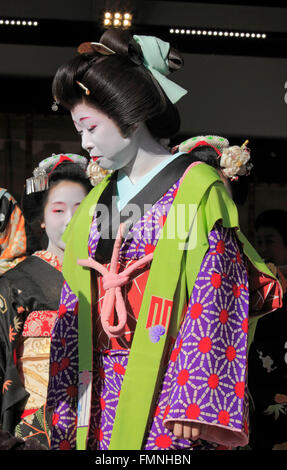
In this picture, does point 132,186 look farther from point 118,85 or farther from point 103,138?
point 118,85

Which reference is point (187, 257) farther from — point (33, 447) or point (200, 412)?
point (33, 447)

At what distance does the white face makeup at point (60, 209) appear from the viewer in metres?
3.48

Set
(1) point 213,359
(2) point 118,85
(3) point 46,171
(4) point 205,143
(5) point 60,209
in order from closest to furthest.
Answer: (1) point 213,359
(2) point 118,85
(5) point 60,209
(4) point 205,143
(3) point 46,171

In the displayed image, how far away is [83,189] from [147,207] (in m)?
1.27

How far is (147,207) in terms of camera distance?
231 centimetres

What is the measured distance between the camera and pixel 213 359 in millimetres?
2088

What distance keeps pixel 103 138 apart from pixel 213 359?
770 mm

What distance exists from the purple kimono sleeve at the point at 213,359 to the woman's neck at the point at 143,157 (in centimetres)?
35

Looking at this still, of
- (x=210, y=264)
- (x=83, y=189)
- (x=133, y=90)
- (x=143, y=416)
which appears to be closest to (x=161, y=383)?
(x=143, y=416)

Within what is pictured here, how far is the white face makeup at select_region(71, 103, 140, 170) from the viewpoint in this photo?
232 cm

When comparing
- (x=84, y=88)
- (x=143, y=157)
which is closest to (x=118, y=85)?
(x=84, y=88)

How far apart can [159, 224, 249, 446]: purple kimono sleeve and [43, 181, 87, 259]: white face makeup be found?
139 cm

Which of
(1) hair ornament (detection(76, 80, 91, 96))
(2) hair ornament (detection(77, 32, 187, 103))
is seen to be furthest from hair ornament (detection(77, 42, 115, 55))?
(1) hair ornament (detection(76, 80, 91, 96))

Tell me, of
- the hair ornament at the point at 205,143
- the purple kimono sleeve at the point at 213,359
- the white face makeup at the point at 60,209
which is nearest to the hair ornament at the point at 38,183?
the white face makeup at the point at 60,209
